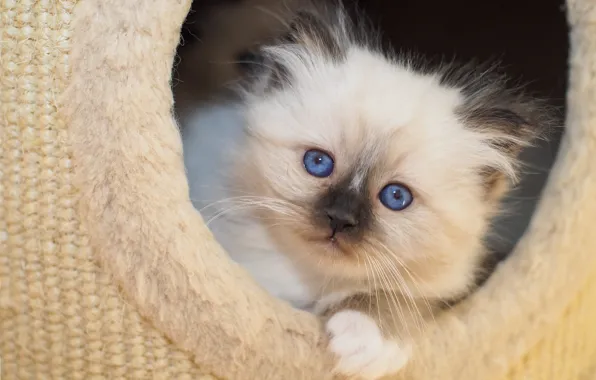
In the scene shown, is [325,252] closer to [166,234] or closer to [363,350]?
[363,350]

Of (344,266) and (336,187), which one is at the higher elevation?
(336,187)

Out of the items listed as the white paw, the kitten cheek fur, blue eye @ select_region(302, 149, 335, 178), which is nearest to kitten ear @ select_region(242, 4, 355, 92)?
the kitten cheek fur

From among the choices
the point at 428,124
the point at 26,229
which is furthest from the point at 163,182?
the point at 428,124

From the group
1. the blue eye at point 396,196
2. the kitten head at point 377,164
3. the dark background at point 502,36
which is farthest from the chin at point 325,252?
the dark background at point 502,36

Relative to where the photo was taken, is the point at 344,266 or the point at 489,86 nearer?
the point at 344,266

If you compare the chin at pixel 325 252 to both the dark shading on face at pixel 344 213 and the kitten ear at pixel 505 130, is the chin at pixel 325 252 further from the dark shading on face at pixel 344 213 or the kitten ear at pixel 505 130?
the kitten ear at pixel 505 130

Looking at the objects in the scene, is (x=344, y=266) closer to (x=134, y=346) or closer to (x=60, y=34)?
(x=134, y=346)
